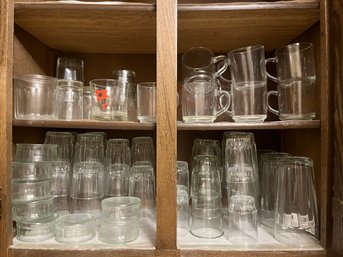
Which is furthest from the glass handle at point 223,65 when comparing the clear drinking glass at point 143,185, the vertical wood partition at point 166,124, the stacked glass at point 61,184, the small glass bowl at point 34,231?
the small glass bowl at point 34,231

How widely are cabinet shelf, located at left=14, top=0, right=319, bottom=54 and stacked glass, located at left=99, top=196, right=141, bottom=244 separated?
2.03ft

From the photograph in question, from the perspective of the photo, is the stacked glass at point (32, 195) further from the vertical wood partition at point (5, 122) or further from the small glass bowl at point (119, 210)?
the small glass bowl at point (119, 210)

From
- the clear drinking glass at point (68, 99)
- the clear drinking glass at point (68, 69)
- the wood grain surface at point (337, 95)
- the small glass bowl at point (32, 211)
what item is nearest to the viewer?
the wood grain surface at point (337, 95)

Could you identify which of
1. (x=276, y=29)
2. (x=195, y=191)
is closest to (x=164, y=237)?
(x=195, y=191)

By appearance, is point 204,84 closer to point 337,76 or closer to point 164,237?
point 337,76

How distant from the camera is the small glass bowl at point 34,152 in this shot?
873 mm

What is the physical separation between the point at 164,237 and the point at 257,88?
0.58 meters

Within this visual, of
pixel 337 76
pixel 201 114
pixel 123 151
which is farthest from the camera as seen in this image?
pixel 123 151

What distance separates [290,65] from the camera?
0.88 metres

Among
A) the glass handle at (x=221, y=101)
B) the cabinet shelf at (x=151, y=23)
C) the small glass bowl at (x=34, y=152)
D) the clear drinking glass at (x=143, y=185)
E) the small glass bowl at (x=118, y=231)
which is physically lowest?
the small glass bowl at (x=118, y=231)

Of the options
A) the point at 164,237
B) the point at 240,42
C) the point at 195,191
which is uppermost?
the point at 240,42

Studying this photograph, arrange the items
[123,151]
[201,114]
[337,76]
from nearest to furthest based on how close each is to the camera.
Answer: [337,76]
[201,114]
[123,151]

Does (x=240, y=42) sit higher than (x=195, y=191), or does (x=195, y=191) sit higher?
(x=240, y=42)

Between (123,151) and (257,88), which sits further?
(123,151)
